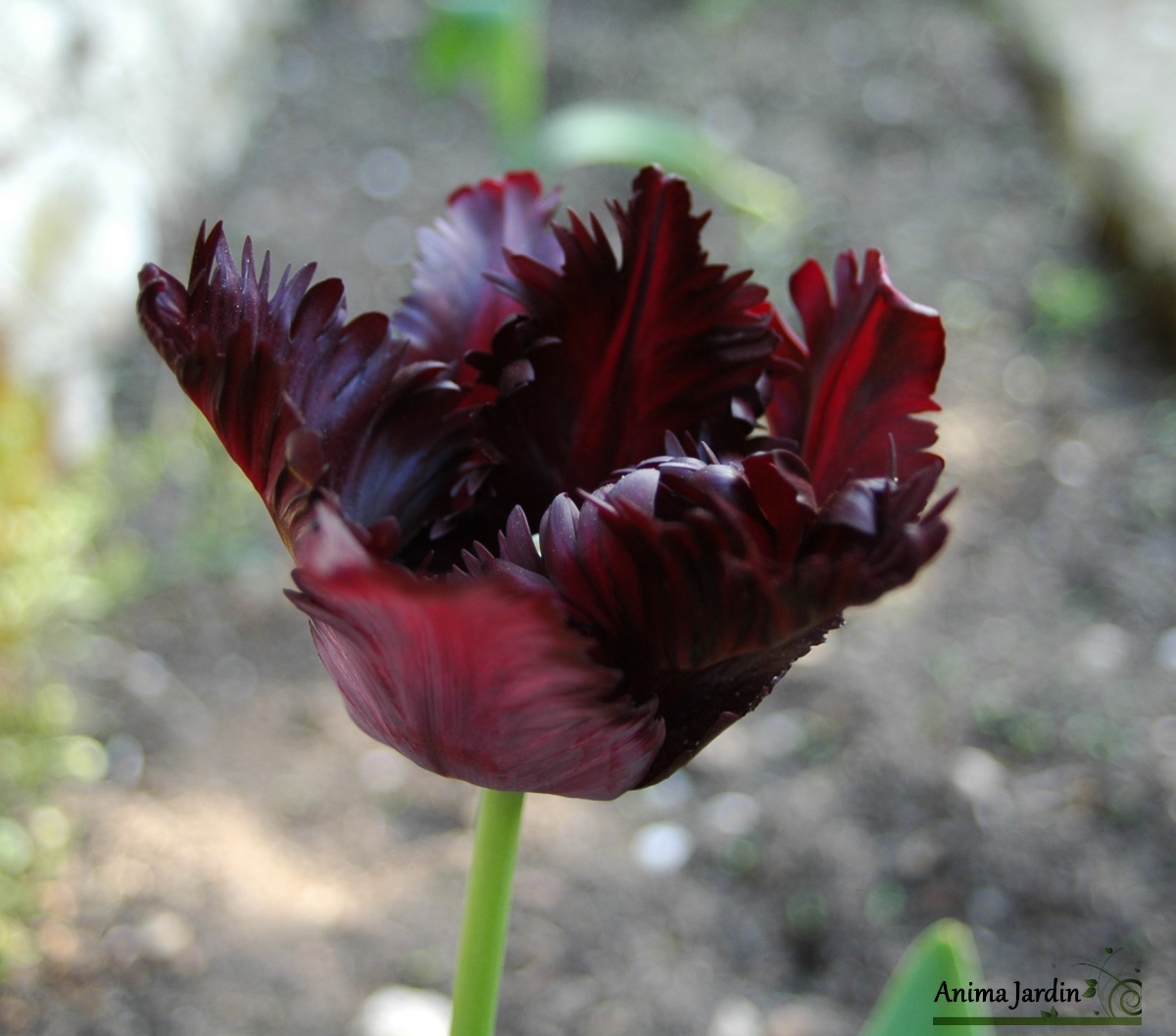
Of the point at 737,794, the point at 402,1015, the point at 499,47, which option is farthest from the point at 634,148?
the point at 402,1015

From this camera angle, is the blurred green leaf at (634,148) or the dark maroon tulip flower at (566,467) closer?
the dark maroon tulip flower at (566,467)

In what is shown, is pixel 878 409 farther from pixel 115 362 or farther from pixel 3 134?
pixel 115 362

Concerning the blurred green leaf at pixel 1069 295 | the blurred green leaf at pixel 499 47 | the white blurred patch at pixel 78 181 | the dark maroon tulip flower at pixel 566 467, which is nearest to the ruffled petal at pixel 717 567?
the dark maroon tulip flower at pixel 566 467

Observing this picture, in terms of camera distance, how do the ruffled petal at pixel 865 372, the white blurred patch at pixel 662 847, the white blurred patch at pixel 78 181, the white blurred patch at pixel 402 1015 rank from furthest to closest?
the white blurred patch at pixel 78 181 < the white blurred patch at pixel 662 847 < the white blurred patch at pixel 402 1015 < the ruffled petal at pixel 865 372

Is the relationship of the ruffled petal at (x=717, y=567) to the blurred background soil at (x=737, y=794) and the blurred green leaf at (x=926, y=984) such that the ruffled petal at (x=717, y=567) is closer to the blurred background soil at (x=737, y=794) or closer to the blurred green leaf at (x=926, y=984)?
the blurred green leaf at (x=926, y=984)

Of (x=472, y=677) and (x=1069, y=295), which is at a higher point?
(x=1069, y=295)

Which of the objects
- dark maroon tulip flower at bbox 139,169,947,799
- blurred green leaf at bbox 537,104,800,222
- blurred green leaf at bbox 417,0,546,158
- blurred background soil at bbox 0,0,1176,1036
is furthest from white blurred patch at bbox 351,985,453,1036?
blurred green leaf at bbox 417,0,546,158

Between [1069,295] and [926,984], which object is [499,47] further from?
[926,984]
